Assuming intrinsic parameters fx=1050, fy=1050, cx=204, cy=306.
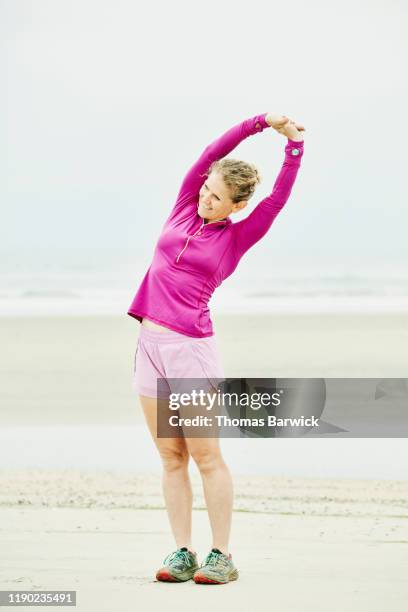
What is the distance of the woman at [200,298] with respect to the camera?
139 inches

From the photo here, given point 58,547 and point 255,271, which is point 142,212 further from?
point 58,547

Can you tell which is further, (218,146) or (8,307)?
(8,307)

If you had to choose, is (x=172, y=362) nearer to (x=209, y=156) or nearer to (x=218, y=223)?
(x=218, y=223)

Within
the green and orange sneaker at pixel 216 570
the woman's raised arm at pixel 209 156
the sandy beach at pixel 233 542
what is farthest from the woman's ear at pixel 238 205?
the sandy beach at pixel 233 542

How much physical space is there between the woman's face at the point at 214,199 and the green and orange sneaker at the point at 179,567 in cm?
116

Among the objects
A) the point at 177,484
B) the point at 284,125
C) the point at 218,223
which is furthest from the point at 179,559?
the point at 284,125

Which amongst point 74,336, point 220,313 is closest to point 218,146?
point 74,336

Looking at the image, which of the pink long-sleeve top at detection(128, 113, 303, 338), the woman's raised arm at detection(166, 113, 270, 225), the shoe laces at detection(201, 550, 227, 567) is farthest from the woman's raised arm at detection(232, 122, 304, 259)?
the shoe laces at detection(201, 550, 227, 567)

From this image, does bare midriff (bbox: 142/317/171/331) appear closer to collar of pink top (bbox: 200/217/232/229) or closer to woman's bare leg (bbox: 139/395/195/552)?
woman's bare leg (bbox: 139/395/195/552)

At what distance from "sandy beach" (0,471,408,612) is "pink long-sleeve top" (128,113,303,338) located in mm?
873

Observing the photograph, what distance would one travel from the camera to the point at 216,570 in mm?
3553

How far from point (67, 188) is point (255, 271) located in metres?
16.8

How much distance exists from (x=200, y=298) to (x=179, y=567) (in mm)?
922

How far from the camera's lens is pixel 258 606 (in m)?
3.27
